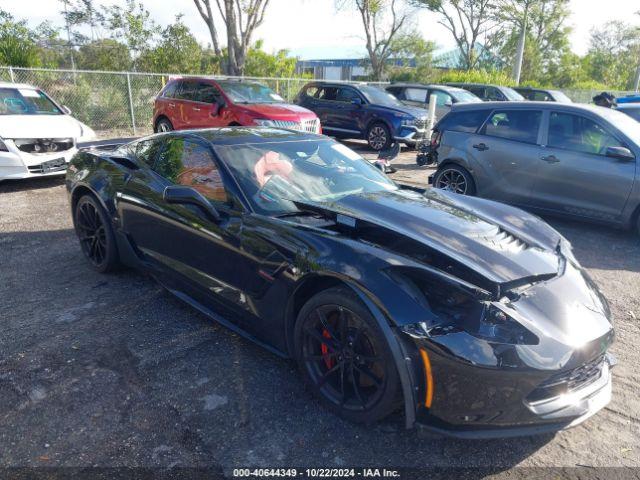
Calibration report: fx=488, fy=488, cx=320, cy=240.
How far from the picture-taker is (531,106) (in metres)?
6.62

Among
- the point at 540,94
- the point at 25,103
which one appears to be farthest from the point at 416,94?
the point at 25,103

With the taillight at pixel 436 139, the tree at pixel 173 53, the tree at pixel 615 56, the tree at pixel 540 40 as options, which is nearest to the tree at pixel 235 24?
the tree at pixel 173 53

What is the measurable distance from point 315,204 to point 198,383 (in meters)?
1.29

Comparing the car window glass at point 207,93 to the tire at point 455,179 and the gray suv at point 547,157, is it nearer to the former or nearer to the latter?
the gray suv at point 547,157

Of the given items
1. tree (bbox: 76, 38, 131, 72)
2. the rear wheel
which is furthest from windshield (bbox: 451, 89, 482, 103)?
tree (bbox: 76, 38, 131, 72)

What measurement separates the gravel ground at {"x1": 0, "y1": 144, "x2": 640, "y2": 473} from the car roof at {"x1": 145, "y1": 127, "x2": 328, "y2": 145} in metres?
1.35

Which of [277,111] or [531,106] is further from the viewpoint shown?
[277,111]

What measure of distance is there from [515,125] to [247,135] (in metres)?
4.45

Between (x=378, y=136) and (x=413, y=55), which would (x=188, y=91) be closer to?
(x=378, y=136)

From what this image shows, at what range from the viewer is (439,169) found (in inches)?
293

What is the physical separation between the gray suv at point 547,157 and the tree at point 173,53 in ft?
50.7

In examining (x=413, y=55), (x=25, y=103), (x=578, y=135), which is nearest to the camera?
(x=578, y=135)

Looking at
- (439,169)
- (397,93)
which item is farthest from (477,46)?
(439,169)

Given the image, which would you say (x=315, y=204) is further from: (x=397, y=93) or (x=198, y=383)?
(x=397, y=93)
